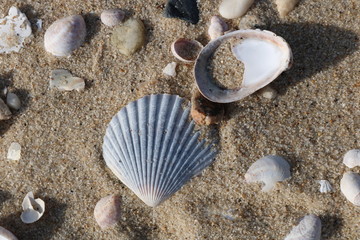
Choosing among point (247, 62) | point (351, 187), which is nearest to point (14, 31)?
point (247, 62)

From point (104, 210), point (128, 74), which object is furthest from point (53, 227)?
point (128, 74)

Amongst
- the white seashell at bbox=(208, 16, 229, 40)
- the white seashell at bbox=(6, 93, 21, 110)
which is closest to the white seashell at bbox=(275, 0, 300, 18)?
the white seashell at bbox=(208, 16, 229, 40)

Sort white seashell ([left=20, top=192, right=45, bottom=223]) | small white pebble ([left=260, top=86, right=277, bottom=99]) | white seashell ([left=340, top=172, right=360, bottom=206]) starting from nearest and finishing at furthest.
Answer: white seashell ([left=340, top=172, right=360, bottom=206]) → small white pebble ([left=260, top=86, right=277, bottom=99]) → white seashell ([left=20, top=192, right=45, bottom=223])

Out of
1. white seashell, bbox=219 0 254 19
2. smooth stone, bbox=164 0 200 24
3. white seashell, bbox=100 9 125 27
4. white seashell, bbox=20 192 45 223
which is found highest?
white seashell, bbox=219 0 254 19

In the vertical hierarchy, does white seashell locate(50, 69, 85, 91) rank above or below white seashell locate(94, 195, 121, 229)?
above

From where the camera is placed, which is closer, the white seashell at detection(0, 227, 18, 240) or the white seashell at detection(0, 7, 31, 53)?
the white seashell at detection(0, 227, 18, 240)

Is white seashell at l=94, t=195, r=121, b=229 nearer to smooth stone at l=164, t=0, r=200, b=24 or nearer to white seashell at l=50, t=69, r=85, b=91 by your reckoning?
white seashell at l=50, t=69, r=85, b=91

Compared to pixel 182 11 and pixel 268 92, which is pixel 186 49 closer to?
pixel 182 11
